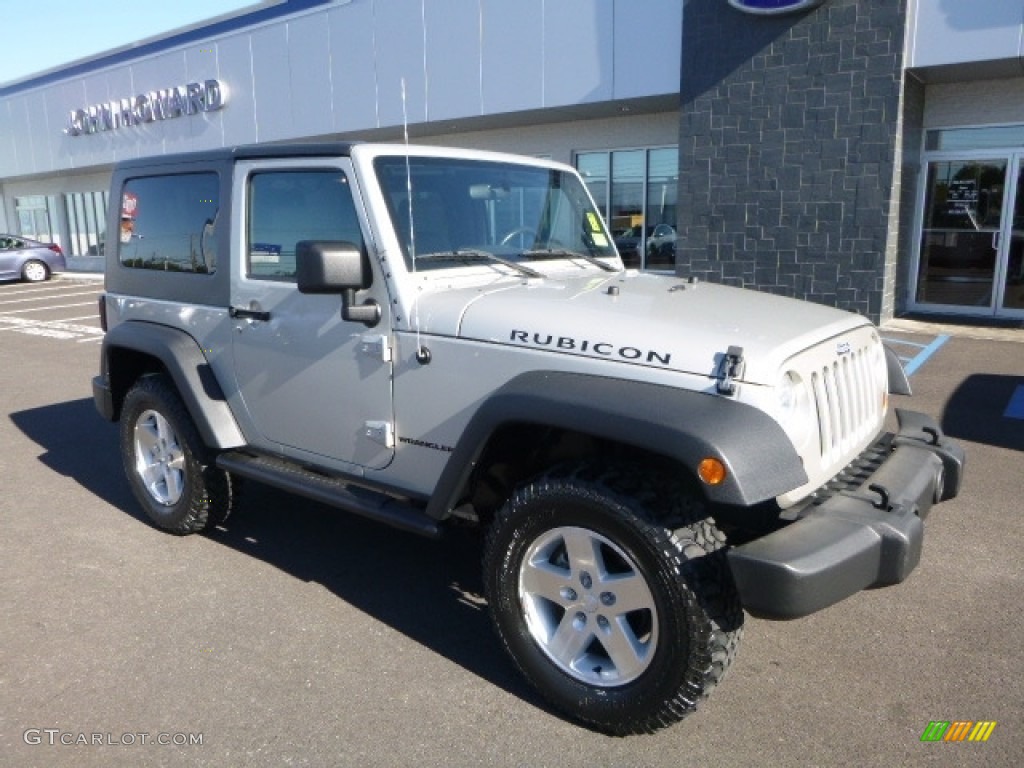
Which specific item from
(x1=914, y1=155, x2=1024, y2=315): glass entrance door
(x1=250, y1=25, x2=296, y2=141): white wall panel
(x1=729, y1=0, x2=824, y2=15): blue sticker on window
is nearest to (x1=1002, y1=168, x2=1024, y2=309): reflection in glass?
(x1=914, y1=155, x2=1024, y2=315): glass entrance door

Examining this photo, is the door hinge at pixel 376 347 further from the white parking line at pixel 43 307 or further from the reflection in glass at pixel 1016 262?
the white parking line at pixel 43 307

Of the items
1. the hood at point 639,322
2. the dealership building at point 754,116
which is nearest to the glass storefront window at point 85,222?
the dealership building at point 754,116

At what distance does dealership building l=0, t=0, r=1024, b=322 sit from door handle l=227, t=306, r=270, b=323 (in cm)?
561

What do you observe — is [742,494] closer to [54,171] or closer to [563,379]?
[563,379]

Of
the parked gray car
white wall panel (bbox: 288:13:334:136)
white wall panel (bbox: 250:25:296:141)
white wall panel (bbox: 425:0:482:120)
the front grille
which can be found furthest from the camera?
the parked gray car

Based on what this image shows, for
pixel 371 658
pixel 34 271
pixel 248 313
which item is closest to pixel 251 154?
pixel 248 313

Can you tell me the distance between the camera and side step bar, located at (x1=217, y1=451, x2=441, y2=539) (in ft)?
10.3

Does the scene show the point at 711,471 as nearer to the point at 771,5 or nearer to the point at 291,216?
the point at 291,216

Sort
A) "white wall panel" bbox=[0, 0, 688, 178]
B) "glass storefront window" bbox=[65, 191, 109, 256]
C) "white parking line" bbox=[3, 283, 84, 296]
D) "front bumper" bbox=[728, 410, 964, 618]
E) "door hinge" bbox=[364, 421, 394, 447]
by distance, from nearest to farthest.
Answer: "front bumper" bbox=[728, 410, 964, 618]
"door hinge" bbox=[364, 421, 394, 447]
"white wall panel" bbox=[0, 0, 688, 178]
"white parking line" bbox=[3, 283, 84, 296]
"glass storefront window" bbox=[65, 191, 109, 256]

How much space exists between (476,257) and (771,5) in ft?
29.7

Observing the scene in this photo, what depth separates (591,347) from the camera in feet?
A: 8.86

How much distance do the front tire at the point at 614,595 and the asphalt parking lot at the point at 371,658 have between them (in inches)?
7.9

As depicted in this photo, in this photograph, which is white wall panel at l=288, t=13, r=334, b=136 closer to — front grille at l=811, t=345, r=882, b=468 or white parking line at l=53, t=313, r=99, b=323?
white parking line at l=53, t=313, r=99, b=323

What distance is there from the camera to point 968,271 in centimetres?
1154
